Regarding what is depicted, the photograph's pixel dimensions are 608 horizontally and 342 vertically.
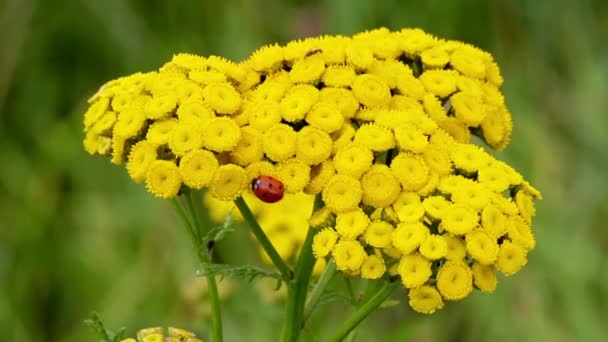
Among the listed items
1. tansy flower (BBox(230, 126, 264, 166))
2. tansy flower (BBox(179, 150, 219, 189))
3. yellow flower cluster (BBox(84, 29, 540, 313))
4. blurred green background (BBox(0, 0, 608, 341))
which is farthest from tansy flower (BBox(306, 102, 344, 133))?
blurred green background (BBox(0, 0, 608, 341))

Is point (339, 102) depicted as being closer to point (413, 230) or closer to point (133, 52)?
point (413, 230)

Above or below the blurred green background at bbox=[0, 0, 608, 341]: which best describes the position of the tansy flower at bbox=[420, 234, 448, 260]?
below

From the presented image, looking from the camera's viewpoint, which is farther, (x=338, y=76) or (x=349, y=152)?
(x=338, y=76)

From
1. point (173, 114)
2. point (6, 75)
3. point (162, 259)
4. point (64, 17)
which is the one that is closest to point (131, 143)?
point (173, 114)

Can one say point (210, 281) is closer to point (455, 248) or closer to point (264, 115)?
point (264, 115)

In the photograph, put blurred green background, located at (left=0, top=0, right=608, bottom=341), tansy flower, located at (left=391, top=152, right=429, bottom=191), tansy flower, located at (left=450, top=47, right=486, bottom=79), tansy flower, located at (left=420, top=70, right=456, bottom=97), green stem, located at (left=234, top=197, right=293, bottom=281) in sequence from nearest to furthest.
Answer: tansy flower, located at (left=391, top=152, right=429, bottom=191) < green stem, located at (left=234, top=197, right=293, bottom=281) < tansy flower, located at (left=420, top=70, right=456, bottom=97) < tansy flower, located at (left=450, top=47, right=486, bottom=79) < blurred green background, located at (left=0, top=0, right=608, bottom=341)

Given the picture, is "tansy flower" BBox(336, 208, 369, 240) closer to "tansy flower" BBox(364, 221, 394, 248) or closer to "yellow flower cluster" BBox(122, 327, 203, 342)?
"tansy flower" BBox(364, 221, 394, 248)

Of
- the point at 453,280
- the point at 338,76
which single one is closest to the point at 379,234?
the point at 453,280
